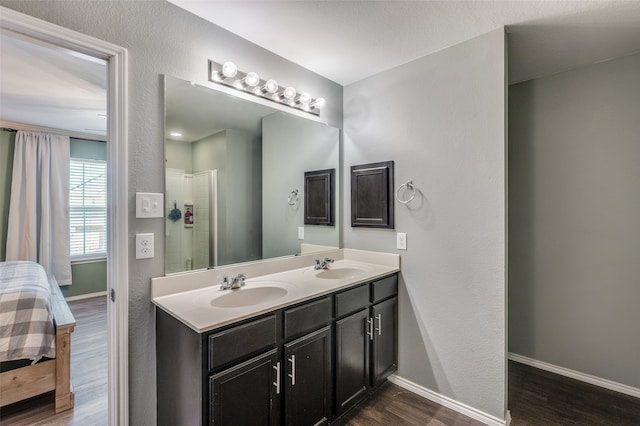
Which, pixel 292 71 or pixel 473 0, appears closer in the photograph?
pixel 473 0

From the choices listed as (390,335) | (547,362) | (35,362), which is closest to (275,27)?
(390,335)

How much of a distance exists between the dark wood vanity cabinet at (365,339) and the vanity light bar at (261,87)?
142 cm

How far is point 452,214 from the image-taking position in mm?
1976

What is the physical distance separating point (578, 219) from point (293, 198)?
2.22 meters

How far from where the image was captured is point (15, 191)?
3.84 metres

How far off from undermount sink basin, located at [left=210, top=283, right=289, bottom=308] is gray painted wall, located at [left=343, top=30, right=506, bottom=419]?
0.98 m

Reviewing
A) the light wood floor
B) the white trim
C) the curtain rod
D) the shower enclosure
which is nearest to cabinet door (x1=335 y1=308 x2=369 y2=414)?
the shower enclosure

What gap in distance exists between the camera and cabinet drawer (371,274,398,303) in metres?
2.01

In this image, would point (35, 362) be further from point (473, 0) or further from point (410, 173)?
point (473, 0)

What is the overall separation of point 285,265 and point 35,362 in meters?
1.73

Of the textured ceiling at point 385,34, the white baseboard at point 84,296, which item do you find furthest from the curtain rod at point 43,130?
the white baseboard at point 84,296

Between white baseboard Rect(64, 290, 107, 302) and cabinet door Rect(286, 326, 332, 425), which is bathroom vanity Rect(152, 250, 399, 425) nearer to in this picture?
cabinet door Rect(286, 326, 332, 425)

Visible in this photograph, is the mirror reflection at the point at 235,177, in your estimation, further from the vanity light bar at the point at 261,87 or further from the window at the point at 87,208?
the window at the point at 87,208

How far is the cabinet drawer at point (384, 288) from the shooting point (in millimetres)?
2010
